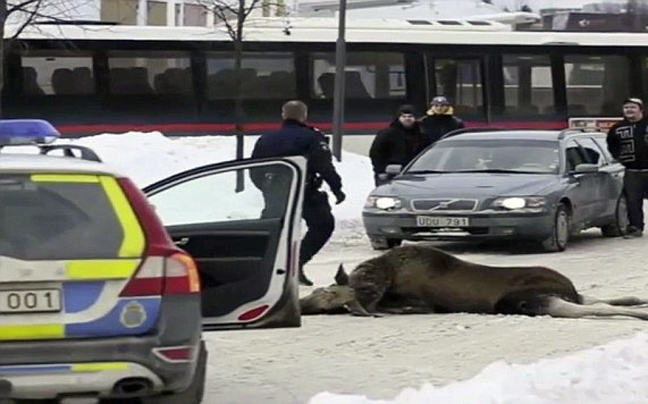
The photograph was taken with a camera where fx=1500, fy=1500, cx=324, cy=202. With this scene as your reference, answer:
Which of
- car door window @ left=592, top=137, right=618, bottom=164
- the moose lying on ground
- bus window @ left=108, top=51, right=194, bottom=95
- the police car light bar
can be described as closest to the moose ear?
the moose lying on ground

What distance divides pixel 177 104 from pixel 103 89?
4.69ft

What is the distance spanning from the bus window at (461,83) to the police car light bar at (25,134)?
1966 centimetres

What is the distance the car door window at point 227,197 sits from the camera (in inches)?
335

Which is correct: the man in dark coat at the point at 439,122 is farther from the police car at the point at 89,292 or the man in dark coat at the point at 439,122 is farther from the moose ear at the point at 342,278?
the police car at the point at 89,292

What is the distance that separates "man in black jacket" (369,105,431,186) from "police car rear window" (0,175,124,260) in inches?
468

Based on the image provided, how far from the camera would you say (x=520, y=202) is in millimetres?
16000

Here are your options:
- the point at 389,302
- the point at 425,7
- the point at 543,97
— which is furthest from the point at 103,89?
the point at 425,7

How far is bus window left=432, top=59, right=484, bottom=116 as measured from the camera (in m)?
29.9

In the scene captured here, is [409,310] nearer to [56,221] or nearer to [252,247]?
[252,247]

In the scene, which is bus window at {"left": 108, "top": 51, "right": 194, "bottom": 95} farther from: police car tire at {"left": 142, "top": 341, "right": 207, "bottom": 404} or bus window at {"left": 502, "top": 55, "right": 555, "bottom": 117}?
police car tire at {"left": 142, "top": 341, "right": 207, "bottom": 404}

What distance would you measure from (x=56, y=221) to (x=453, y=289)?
5052mm

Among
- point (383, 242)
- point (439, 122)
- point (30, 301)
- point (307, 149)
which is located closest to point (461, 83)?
point (439, 122)

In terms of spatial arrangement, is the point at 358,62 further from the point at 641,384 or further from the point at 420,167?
the point at 641,384

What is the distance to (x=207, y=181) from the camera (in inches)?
389
